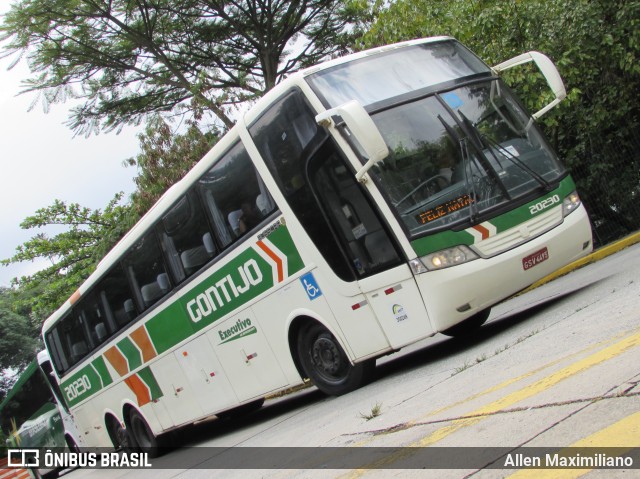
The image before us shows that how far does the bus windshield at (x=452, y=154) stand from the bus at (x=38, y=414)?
11.1 metres

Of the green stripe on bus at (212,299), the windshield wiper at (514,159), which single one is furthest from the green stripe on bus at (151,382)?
the windshield wiper at (514,159)

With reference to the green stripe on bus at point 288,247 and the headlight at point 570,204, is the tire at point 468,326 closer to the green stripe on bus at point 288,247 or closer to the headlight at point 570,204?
the headlight at point 570,204

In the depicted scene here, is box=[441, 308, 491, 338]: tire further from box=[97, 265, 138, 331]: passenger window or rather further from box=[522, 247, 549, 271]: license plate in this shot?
box=[97, 265, 138, 331]: passenger window

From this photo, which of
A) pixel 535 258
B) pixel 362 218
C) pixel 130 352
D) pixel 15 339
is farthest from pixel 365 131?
pixel 15 339

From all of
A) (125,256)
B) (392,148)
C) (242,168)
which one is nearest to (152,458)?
(125,256)

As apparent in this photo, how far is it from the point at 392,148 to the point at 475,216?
1.09 m

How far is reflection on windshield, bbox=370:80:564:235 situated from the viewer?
7.70 metres

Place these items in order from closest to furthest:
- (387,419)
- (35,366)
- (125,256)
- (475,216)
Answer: (387,419) → (475,216) → (125,256) → (35,366)

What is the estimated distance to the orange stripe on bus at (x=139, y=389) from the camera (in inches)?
487

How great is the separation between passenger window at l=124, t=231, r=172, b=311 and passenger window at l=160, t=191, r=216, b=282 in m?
0.32

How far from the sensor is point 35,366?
19516 mm

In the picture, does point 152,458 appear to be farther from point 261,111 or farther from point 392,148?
point 392,148

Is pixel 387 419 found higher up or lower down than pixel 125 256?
lower down

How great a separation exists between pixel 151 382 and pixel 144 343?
0.68m
